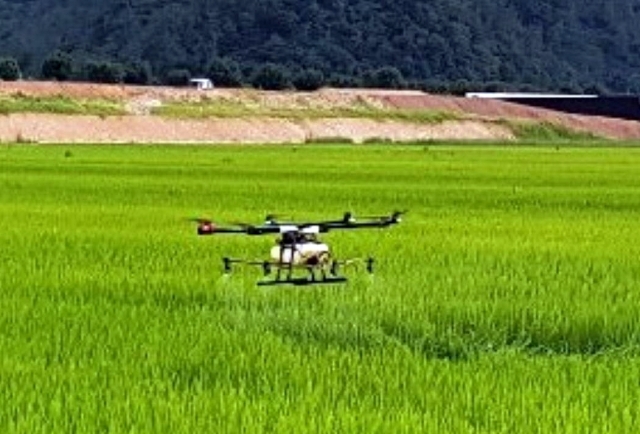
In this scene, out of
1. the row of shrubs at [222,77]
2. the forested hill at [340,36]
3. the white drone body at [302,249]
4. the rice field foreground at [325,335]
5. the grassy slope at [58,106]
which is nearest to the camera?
the white drone body at [302,249]

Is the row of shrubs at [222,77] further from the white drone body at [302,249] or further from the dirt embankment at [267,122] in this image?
the white drone body at [302,249]

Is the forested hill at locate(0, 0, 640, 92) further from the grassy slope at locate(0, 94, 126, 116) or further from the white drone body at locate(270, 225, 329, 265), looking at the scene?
the white drone body at locate(270, 225, 329, 265)

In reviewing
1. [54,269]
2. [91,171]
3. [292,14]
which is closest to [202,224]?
[54,269]

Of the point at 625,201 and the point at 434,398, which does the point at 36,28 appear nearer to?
the point at 625,201

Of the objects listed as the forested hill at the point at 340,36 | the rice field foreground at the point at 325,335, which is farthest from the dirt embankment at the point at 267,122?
the rice field foreground at the point at 325,335

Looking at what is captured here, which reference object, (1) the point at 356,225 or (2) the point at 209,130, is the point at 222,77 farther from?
(1) the point at 356,225

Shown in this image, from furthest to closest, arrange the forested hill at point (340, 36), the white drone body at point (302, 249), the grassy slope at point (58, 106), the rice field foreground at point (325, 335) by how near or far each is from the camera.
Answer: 1. the forested hill at point (340, 36)
2. the grassy slope at point (58, 106)
3. the rice field foreground at point (325, 335)
4. the white drone body at point (302, 249)

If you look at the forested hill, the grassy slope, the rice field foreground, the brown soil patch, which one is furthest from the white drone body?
the forested hill
